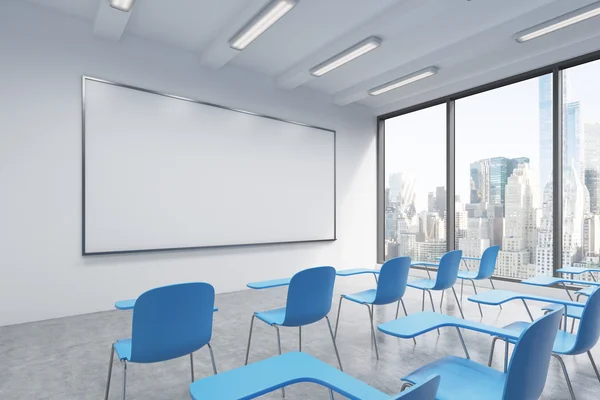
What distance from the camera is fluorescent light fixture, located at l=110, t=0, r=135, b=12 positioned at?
142 inches

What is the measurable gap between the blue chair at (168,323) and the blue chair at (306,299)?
24.0 inches

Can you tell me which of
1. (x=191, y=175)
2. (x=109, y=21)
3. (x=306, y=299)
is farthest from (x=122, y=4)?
(x=306, y=299)

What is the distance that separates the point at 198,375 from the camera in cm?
259

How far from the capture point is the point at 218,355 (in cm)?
297

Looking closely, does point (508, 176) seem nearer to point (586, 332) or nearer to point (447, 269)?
point (447, 269)

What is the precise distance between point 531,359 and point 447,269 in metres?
2.48

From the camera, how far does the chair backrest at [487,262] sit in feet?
13.9

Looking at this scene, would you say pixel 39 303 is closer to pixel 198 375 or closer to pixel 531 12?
pixel 198 375

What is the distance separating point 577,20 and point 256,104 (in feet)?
14.1

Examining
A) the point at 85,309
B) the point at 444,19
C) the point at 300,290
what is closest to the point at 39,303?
the point at 85,309

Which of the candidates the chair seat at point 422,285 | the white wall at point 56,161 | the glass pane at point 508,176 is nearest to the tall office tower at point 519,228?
the glass pane at point 508,176

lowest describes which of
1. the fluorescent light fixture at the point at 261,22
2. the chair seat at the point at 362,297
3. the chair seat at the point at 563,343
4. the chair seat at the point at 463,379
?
the chair seat at the point at 362,297

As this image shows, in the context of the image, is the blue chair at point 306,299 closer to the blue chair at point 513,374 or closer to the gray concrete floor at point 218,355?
the gray concrete floor at point 218,355

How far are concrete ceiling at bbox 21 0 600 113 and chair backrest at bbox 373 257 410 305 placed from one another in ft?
8.87
